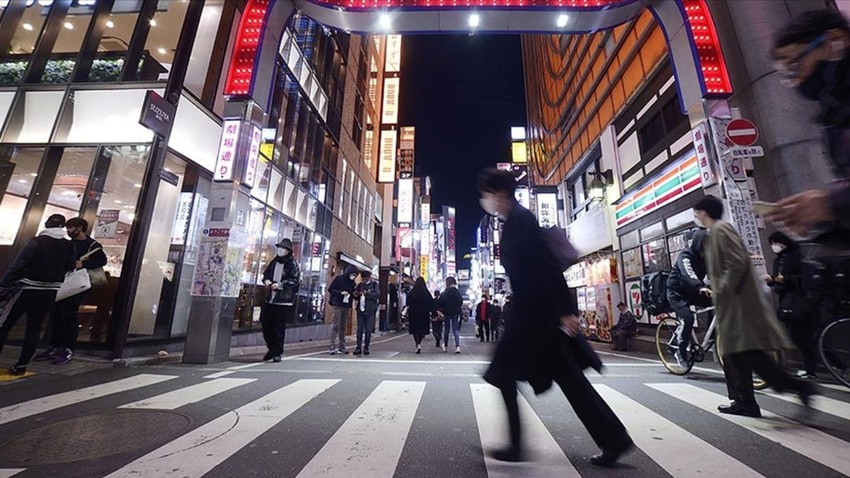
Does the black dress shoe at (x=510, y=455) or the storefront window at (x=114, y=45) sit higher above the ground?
the storefront window at (x=114, y=45)

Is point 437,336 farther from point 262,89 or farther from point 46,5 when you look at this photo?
point 46,5

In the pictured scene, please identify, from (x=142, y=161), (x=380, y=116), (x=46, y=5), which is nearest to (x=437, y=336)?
(x=142, y=161)

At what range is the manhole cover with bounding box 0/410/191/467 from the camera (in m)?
2.20

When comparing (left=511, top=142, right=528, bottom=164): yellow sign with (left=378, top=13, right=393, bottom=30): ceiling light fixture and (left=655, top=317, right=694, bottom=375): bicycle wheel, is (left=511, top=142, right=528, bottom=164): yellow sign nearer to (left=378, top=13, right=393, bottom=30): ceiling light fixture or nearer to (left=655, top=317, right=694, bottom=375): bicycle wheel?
(left=378, top=13, right=393, bottom=30): ceiling light fixture

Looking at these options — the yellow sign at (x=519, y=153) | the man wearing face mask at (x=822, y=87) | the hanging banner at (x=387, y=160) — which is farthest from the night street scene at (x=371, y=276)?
the yellow sign at (x=519, y=153)

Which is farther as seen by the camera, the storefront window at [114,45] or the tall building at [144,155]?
the storefront window at [114,45]

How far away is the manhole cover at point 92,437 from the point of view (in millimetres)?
2201

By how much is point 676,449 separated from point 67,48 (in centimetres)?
1284

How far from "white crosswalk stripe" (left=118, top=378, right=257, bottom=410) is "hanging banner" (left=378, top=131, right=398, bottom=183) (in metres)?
20.7

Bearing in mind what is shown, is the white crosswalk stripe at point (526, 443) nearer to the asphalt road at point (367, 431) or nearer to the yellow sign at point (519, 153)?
the asphalt road at point (367, 431)

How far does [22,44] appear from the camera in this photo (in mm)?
8734

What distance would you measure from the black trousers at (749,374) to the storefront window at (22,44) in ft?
44.8

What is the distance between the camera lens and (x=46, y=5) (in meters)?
8.80

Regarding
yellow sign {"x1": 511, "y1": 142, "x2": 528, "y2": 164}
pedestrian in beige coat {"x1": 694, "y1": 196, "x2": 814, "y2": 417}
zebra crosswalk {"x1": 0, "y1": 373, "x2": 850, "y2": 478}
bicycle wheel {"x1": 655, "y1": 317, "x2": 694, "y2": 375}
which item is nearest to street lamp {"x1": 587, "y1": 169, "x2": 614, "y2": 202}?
bicycle wheel {"x1": 655, "y1": 317, "x2": 694, "y2": 375}
